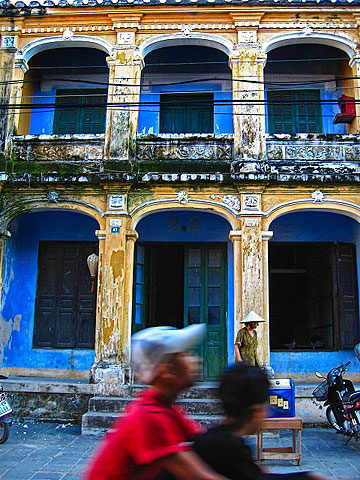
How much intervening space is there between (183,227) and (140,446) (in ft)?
27.8

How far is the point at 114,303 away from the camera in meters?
8.49

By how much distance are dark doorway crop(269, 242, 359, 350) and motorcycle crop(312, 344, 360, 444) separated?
2.43 m

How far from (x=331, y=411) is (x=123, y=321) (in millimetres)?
3716

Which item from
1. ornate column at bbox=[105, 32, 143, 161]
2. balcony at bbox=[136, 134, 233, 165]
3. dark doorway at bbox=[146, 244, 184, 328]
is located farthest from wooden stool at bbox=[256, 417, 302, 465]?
dark doorway at bbox=[146, 244, 184, 328]

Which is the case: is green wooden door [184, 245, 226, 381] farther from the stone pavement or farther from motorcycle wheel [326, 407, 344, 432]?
motorcycle wheel [326, 407, 344, 432]

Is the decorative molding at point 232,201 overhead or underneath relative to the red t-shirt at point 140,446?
overhead

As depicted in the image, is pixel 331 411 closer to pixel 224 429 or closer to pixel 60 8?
pixel 224 429

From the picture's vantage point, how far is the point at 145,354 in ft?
7.10

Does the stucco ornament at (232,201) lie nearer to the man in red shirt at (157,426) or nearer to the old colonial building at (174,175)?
the old colonial building at (174,175)

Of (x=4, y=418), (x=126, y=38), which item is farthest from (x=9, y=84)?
(x=4, y=418)

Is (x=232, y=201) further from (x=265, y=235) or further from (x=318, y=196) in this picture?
(x=318, y=196)

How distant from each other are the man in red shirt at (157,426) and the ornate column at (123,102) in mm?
7290

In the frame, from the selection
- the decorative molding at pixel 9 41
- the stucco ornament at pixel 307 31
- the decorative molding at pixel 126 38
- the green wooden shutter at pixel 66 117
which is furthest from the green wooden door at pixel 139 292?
the stucco ornament at pixel 307 31

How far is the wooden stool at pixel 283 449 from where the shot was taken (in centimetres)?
584
